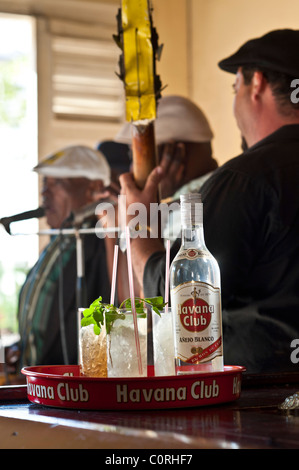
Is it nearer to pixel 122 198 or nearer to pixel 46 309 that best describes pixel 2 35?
pixel 46 309

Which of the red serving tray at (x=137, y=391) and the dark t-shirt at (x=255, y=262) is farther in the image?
the dark t-shirt at (x=255, y=262)

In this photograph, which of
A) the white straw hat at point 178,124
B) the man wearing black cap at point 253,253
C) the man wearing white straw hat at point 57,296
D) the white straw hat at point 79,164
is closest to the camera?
the man wearing black cap at point 253,253

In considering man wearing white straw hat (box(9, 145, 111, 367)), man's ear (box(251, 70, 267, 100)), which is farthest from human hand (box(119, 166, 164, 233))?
man wearing white straw hat (box(9, 145, 111, 367))

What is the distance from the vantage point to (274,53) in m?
1.53

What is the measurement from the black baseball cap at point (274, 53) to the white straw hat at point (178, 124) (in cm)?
95

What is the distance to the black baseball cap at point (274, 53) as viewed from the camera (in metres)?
1.51

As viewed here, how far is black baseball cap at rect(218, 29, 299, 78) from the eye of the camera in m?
1.51

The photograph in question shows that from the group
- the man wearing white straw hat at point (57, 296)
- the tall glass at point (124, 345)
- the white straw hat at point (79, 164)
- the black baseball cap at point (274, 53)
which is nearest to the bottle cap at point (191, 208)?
the tall glass at point (124, 345)

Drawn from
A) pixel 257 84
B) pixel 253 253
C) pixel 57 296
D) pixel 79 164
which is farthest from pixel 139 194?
pixel 79 164

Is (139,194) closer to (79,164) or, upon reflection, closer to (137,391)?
(137,391)

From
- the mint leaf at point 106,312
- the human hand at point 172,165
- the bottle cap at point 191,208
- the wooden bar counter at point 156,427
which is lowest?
the wooden bar counter at point 156,427

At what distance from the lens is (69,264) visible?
2795 mm

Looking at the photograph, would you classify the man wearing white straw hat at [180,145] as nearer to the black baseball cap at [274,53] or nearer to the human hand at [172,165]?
the human hand at [172,165]

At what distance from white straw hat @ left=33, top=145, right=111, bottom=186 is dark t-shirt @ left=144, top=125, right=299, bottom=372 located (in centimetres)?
177
